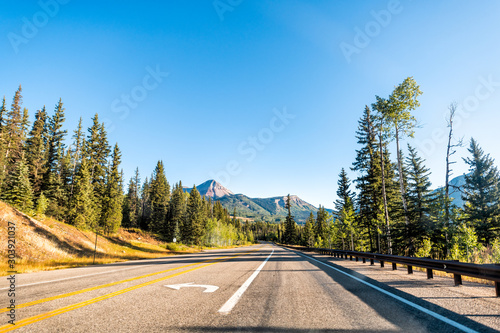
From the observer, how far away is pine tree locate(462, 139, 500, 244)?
2994cm

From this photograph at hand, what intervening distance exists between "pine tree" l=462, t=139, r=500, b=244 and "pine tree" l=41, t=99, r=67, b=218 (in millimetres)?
58984

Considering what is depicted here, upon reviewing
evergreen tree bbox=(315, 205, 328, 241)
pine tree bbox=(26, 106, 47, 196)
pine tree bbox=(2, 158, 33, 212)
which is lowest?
evergreen tree bbox=(315, 205, 328, 241)

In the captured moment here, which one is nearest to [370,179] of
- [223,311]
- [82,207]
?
[223,311]

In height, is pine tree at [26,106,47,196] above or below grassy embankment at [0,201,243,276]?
above

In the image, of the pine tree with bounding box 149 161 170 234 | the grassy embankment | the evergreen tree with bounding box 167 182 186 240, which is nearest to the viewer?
the grassy embankment

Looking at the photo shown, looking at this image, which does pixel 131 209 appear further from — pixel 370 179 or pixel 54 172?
pixel 370 179

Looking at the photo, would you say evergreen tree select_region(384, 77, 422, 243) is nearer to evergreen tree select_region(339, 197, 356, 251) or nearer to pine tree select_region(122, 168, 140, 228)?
evergreen tree select_region(339, 197, 356, 251)

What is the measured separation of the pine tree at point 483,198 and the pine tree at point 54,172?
58984mm

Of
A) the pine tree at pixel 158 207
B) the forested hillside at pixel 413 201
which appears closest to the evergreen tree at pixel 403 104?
the forested hillside at pixel 413 201

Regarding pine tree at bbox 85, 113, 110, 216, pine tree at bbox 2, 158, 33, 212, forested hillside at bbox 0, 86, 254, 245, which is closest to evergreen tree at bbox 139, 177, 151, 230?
forested hillside at bbox 0, 86, 254, 245

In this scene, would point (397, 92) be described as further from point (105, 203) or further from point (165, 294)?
point (105, 203)

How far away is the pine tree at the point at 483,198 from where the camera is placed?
29.9 meters

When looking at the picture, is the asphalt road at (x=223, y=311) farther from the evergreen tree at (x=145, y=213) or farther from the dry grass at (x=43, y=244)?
the evergreen tree at (x=145, y=213)

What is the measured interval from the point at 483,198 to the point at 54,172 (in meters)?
68.7
